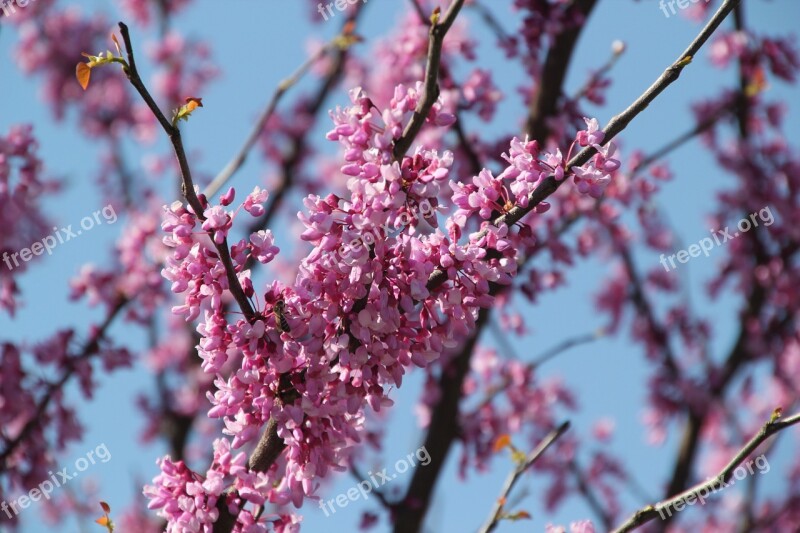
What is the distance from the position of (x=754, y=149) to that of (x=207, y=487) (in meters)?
6.90

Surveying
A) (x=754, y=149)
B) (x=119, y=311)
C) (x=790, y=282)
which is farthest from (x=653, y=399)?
(x=119, y=311)

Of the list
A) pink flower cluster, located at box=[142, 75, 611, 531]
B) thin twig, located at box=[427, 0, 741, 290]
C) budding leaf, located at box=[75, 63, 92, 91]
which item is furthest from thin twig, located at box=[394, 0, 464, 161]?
budding leaf, located at box=[75, 63, 92, 91]

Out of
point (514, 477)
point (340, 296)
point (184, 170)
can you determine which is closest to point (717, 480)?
point (514, 477)

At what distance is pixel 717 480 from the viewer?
2609 millimetres

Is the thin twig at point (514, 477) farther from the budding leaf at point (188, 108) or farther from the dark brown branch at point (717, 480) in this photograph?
the budding leaf at point (188, 108)

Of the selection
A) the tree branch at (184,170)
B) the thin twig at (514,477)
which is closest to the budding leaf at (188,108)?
the tree branch at (184,170)

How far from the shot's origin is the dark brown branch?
8.38 feet

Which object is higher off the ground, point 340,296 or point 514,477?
point 340,296

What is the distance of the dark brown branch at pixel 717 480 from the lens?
2.55 m

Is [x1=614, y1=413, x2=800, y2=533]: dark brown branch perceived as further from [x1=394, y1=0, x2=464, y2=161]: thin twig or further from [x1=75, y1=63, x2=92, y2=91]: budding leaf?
[x1=75, y1=63, x2=92, y2=91]: budding leaf

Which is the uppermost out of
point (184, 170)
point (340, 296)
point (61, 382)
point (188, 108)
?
point (61, 382)

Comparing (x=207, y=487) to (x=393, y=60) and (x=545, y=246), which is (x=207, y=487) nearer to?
(x=545, y=246)

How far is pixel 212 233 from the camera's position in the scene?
2404mm

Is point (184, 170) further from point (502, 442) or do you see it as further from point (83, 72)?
point (502, 442)
